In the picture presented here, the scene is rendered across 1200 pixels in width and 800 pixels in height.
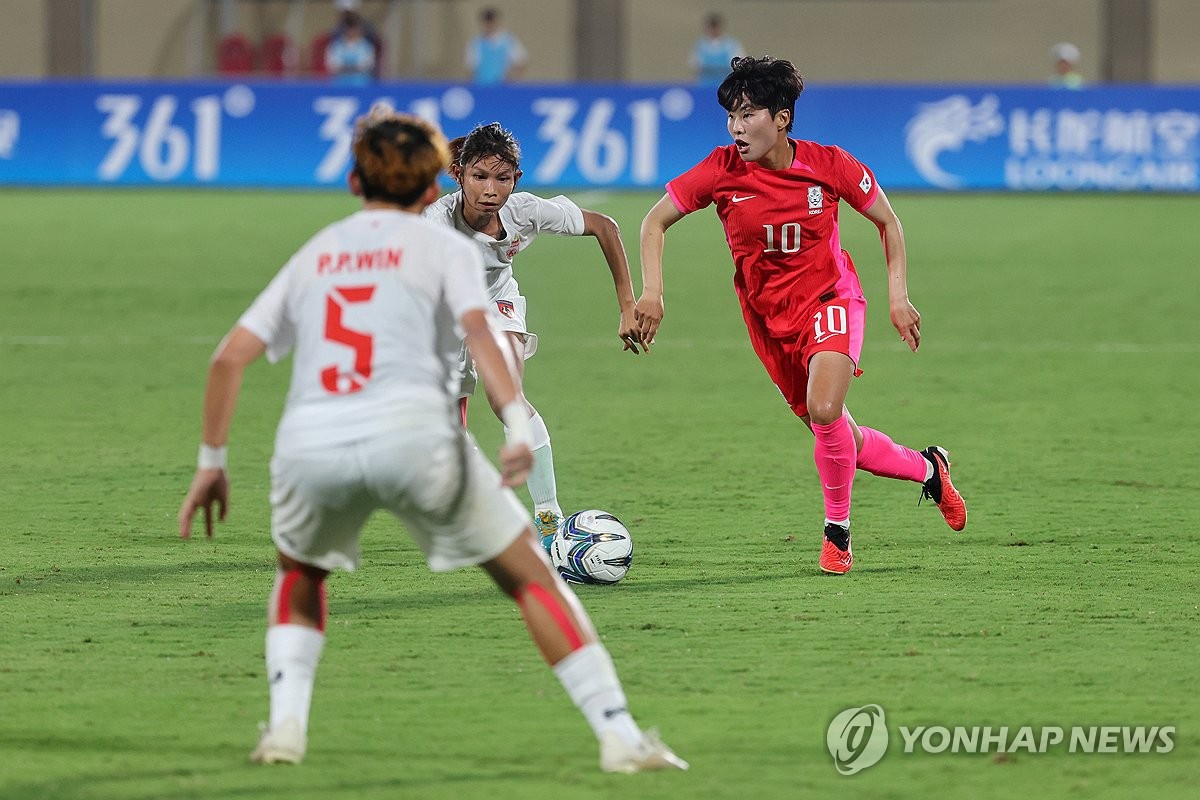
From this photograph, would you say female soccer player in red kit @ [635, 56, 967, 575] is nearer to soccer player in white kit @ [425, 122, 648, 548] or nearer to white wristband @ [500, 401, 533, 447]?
soccer player in white kit @ [425, 122, 648, 548]

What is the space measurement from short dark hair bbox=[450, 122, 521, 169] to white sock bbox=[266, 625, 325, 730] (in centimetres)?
275

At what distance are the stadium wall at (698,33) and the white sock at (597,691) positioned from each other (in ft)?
100

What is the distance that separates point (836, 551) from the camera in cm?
728

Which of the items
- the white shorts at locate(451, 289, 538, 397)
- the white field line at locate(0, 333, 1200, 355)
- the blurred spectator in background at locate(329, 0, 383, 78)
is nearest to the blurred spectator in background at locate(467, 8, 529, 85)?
the blurred spectator in background at locate(329, 0, 383, 78)

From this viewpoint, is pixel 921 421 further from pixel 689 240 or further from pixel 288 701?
pixel 689 240

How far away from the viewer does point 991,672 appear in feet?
18.9

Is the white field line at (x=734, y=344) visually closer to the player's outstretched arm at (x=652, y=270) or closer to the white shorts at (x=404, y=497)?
the player's outstretched arm at (x=652, y=270)

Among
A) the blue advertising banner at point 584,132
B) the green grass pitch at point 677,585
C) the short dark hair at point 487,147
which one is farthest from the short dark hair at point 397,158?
the blue advertising banner at point 584,132

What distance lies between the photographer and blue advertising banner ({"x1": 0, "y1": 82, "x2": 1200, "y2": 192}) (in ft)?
77.6

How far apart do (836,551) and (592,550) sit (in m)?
0.98

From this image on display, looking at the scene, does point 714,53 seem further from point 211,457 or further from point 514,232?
point 211,457

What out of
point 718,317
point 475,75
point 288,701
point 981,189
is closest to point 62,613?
point 288,701

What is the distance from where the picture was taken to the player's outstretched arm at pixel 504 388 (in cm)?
446

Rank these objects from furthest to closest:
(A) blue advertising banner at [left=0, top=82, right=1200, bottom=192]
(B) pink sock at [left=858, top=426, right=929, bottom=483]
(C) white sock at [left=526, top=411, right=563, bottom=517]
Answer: (A) blue advertising banner at [left=0, top=82, right=1200, bottom=192], (B) pink sock at [left=858, top=426, right=929, bottom=483], (C) white sock at [left=526, top=411, right=563, bottom=517]
